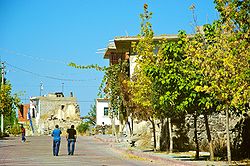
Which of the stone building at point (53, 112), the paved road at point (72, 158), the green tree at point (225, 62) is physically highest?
the stone building at point (53, 112)

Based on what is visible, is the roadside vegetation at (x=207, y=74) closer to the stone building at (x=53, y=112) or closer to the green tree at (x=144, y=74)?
the green tree at (x=144, y=74)

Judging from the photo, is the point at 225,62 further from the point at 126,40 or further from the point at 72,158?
the point at 126,40

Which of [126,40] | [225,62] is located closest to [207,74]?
[225,62]

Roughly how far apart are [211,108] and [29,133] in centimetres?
8590

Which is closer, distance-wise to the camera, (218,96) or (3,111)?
(218,96)

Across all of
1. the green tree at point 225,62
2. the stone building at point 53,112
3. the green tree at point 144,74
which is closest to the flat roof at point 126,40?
the green tree at point 144,74

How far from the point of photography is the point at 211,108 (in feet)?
68.1

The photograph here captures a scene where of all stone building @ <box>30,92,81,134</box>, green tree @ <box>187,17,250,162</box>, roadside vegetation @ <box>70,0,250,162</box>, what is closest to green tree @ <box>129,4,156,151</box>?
roadside vegetation @ <box>70,0,250,162</box>

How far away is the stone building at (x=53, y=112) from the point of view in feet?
334

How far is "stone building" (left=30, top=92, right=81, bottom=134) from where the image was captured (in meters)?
102

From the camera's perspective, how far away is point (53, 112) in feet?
361

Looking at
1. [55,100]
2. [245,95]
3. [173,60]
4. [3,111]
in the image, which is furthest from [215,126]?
[55,100]

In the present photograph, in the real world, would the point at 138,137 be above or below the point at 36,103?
below

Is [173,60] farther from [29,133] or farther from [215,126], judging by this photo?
[29,133]
